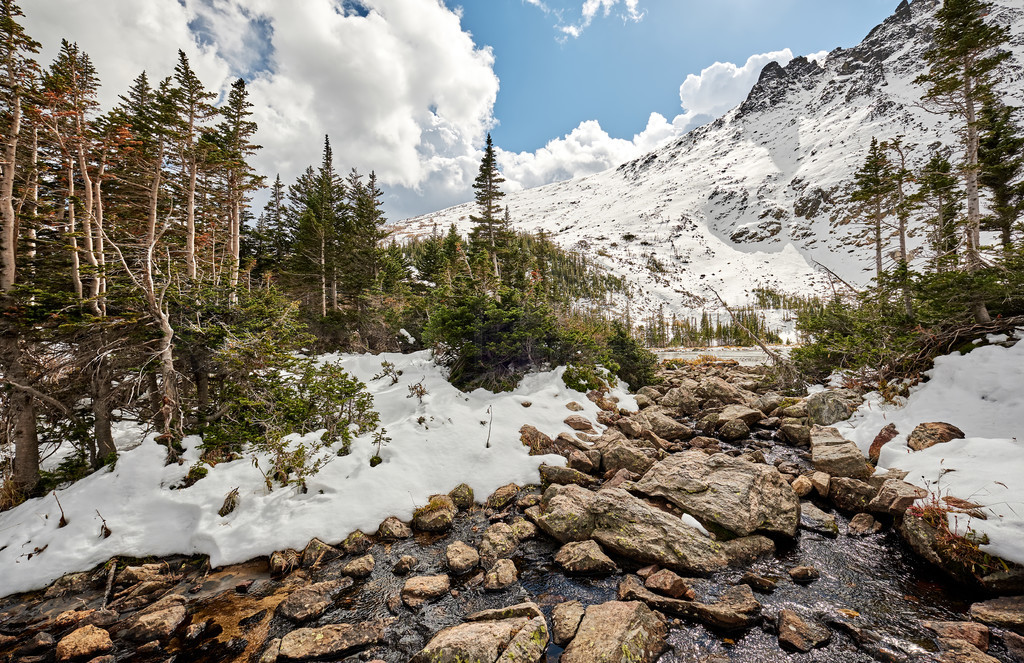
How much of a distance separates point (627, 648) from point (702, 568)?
2007mm

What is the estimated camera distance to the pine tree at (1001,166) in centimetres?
1187

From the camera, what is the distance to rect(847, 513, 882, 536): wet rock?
18.9 ft

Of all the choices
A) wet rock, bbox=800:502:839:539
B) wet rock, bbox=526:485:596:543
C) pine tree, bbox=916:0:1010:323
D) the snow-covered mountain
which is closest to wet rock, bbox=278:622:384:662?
wet rock, bbox=526:485:596:543

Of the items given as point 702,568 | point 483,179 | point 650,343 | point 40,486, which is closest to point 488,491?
point 702,568

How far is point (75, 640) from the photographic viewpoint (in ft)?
13.3

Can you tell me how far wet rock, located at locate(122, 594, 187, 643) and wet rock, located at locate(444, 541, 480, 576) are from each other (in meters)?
3.42

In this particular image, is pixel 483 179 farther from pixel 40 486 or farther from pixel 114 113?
pixel 40 486

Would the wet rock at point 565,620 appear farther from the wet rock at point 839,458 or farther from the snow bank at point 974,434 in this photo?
the wet rock at point 839,458

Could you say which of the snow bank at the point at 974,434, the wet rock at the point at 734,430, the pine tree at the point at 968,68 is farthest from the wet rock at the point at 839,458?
the pine tree at the point at 968,68

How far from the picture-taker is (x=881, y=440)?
7.76m

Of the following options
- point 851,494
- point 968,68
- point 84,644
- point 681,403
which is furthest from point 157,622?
point 968,68

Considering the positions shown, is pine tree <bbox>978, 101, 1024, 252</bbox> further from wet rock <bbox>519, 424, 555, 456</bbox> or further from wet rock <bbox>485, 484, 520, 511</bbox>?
wet rock <bbox>485, 484, 520, 511</bbox>

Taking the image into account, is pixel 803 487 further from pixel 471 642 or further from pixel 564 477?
pixel 471 642

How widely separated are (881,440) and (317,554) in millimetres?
11697
